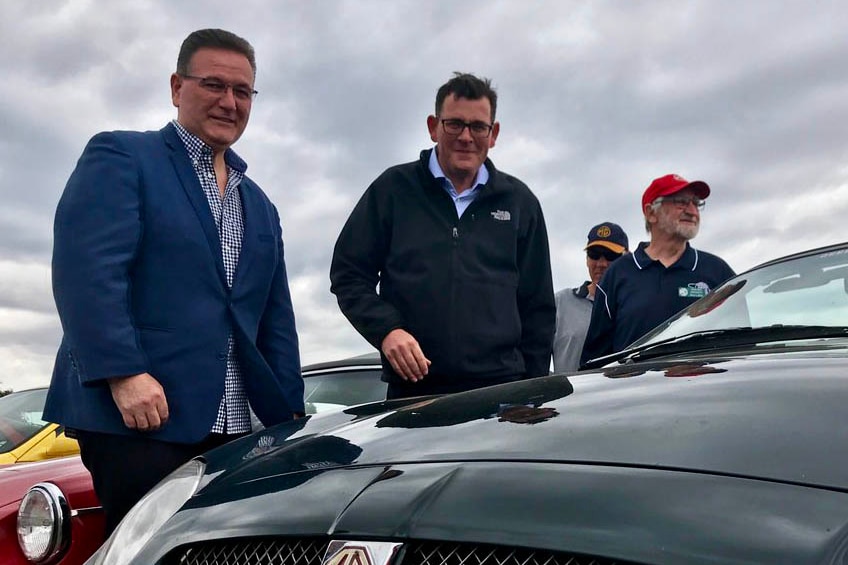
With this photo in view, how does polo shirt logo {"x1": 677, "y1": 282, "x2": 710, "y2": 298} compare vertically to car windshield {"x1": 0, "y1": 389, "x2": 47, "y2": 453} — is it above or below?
above

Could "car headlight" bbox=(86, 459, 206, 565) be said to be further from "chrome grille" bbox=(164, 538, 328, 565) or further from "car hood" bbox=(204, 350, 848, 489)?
Result: "chrome grille" bbox=(164, 538, 328, 565)

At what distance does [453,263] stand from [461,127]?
0.53 metres

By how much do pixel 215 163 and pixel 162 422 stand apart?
885 millimetres

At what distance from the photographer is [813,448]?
4.23ft

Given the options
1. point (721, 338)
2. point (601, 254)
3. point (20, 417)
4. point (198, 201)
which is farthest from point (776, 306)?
point (20, 417)

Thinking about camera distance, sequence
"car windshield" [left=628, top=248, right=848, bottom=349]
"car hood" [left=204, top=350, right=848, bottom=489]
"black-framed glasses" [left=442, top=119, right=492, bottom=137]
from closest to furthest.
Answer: "car hood" [left=204, top=350, right=848, bottom=489], "car windshield" [left=628, top=248, right=848, bottom=349], "black-framed glasses" [left=442, top=119, right=492, bottom=137]

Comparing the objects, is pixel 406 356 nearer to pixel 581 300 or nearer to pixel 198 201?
pixel 198 201

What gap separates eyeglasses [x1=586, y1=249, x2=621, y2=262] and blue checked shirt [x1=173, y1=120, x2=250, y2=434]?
3259 millimetres

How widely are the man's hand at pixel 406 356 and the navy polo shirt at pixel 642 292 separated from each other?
1443 mm

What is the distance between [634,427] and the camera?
1.48m

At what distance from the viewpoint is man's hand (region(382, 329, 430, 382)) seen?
299cm

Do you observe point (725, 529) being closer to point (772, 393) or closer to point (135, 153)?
point (772, 393)

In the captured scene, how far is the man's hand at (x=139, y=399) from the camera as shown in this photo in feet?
8.07

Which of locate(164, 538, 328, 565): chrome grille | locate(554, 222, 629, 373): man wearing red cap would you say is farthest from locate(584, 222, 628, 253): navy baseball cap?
locate(164, 538, 328, 565): chrome grille
